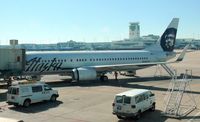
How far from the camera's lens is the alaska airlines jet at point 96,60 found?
36.3m

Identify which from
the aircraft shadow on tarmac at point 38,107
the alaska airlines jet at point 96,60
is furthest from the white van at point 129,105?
the alaska airlines jet at point 96,60

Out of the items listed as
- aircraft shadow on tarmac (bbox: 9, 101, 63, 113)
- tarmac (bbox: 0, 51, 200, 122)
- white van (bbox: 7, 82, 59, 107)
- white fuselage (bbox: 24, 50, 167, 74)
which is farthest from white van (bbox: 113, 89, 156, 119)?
white fuselage (bbox: 24, 50, 167, 74)

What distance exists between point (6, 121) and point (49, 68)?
87.1 ft

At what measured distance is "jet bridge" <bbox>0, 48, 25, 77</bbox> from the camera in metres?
32.2

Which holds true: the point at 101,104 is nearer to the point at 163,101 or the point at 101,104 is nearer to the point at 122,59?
the point at 163,101

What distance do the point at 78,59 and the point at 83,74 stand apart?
10.6 ft

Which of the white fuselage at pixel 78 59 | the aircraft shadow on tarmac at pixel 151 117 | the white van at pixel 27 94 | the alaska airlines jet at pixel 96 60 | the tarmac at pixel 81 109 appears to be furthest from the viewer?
the alaska airlines jet at pixel 96 60

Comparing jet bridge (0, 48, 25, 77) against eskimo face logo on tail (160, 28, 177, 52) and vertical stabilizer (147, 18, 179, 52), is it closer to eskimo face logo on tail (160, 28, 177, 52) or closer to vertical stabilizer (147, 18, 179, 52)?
vertical stabilizer (147, 18, 179, 52)

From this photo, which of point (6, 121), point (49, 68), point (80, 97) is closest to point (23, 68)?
point (49, 68)

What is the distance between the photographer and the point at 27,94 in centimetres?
2350

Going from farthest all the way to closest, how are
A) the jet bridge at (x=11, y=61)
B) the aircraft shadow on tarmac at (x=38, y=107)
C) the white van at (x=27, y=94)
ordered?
the jet bridge at (x=11, y=61) → the white van at (x=27, y=94) → the aircraft shadow on tarmac at (x=38, y=107)

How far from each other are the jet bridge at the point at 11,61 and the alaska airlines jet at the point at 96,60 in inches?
84.6

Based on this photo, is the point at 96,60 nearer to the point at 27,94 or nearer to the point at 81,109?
the point at 27,94

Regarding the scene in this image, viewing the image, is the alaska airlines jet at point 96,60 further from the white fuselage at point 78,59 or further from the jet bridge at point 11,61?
the jet bridge at point 11,61
